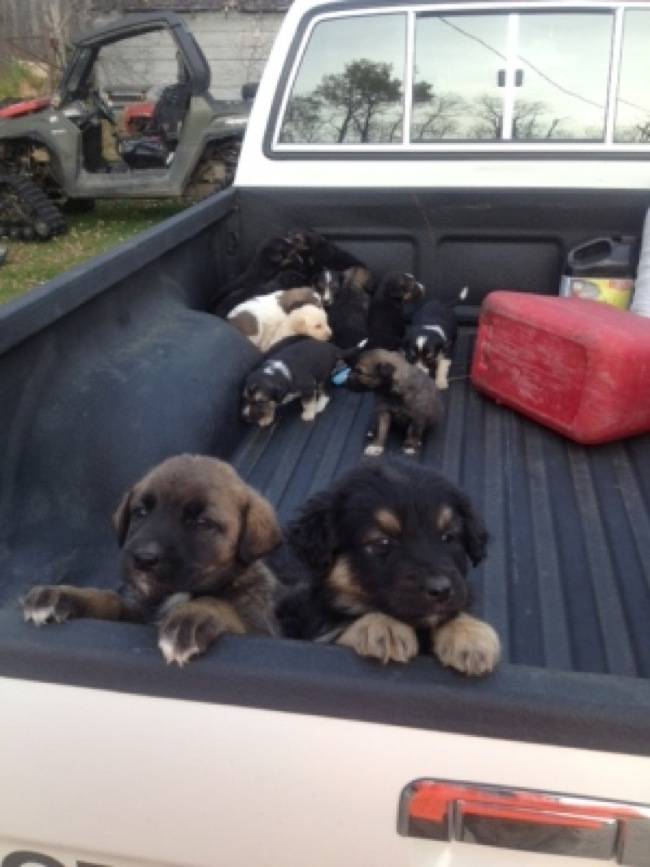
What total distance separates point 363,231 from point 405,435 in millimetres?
1594

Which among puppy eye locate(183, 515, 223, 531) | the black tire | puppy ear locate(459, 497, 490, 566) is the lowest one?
the black tire

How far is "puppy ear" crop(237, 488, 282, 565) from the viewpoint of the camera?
265 centimetres

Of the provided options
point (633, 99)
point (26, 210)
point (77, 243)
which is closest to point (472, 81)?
point (633, 99)

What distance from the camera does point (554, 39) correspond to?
551 centimetres

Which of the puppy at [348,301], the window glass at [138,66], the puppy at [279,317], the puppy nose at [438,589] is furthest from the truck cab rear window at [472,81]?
the window glass at [138,66]

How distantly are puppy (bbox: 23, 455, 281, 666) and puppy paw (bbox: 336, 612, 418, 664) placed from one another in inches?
16.4

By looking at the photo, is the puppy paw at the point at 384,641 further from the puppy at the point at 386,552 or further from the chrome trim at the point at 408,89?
the chrome trim at the point at 408,89

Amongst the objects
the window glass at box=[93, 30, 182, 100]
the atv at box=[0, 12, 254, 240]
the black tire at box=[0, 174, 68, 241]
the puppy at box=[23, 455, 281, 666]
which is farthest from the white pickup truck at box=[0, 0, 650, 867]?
the window glass at box=[93, 30, 182, 100]

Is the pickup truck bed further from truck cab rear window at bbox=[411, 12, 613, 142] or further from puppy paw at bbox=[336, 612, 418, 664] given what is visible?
truck cab rear window at bbox=[411, 12, 613, 142]

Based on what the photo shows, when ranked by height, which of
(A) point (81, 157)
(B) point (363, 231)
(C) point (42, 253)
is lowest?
(C) point (42, 253)

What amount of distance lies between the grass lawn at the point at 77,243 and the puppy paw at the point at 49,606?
8055 mm

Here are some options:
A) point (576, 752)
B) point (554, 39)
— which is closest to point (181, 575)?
point (576, 752)

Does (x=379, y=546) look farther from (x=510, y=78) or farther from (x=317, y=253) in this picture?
(x=510, y=78)

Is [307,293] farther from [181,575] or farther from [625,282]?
[181,575]
